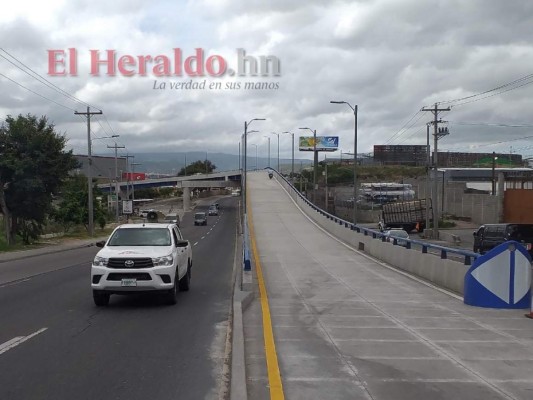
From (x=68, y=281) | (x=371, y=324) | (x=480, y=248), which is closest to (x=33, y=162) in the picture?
(x=68, y=281)

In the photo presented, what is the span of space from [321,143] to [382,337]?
13154cm

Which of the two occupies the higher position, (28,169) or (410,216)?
(28,169)

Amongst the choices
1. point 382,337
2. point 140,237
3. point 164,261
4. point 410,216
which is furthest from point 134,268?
point 410,216

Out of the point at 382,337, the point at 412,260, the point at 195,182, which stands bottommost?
the point at 412,260

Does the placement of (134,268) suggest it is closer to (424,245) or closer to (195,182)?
(424,245)

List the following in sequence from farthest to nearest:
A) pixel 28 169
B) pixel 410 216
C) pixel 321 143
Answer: pixel 321 143 → pixel 410 216 → pixel 28 169

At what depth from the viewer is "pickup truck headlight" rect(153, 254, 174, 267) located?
13406 mm

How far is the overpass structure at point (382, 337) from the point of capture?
7.04 meters

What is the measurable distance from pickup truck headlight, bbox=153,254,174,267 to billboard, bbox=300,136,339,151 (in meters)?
124

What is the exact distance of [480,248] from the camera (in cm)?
3125

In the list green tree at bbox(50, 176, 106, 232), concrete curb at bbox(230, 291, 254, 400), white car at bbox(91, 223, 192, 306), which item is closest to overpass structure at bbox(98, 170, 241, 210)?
green tree at bbox(50, 176, 106, 232)

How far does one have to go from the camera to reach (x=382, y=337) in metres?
9.66

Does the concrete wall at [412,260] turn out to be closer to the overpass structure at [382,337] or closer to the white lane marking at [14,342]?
the overpass structure at [382,337]

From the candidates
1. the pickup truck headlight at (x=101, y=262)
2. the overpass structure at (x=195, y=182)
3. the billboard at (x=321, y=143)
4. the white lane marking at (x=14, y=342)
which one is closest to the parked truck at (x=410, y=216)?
the pickup truck headlight at (x=101, y=262)
